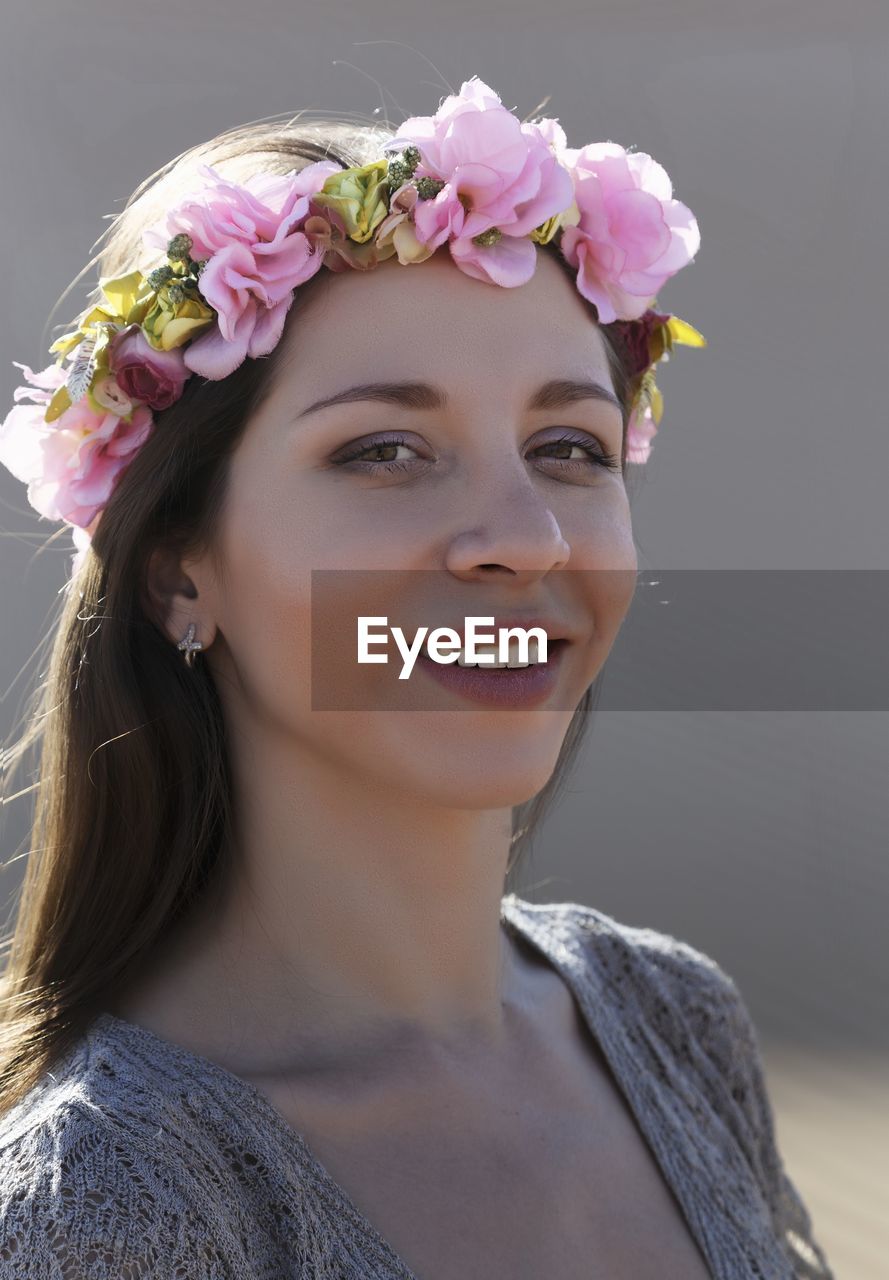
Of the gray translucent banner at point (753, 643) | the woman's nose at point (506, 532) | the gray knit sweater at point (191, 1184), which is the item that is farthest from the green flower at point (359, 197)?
the gray translucent banner at point (753, 643)

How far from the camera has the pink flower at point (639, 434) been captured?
2.32m

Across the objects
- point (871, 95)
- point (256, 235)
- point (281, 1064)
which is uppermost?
point (871, 95)

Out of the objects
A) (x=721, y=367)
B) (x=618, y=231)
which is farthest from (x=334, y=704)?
(x=721, y=367)

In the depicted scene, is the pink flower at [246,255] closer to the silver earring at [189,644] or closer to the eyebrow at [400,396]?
the eyebrow at [400,396]

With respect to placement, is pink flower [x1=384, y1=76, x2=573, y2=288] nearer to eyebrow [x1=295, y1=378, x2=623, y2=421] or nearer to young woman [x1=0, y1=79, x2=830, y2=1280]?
young woman [x1=0, y1=79, x2=830, y2=1280]

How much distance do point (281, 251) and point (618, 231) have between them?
1.70 ft

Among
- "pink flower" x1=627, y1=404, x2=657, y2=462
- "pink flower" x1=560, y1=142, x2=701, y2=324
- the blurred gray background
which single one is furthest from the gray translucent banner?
"pink flower" x1=560, y1=142, x2=701, y2=324

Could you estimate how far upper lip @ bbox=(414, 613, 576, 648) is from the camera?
1.68 m

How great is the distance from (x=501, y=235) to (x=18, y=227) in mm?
3123

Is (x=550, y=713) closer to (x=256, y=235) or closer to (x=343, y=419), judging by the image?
(x=343, y=419)

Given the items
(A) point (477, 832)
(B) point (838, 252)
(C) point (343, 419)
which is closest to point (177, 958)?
(A) point (477, 832)

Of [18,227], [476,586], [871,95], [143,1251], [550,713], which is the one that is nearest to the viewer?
[143,1251]

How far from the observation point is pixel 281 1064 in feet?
5.78

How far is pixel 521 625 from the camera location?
5.65 ft
